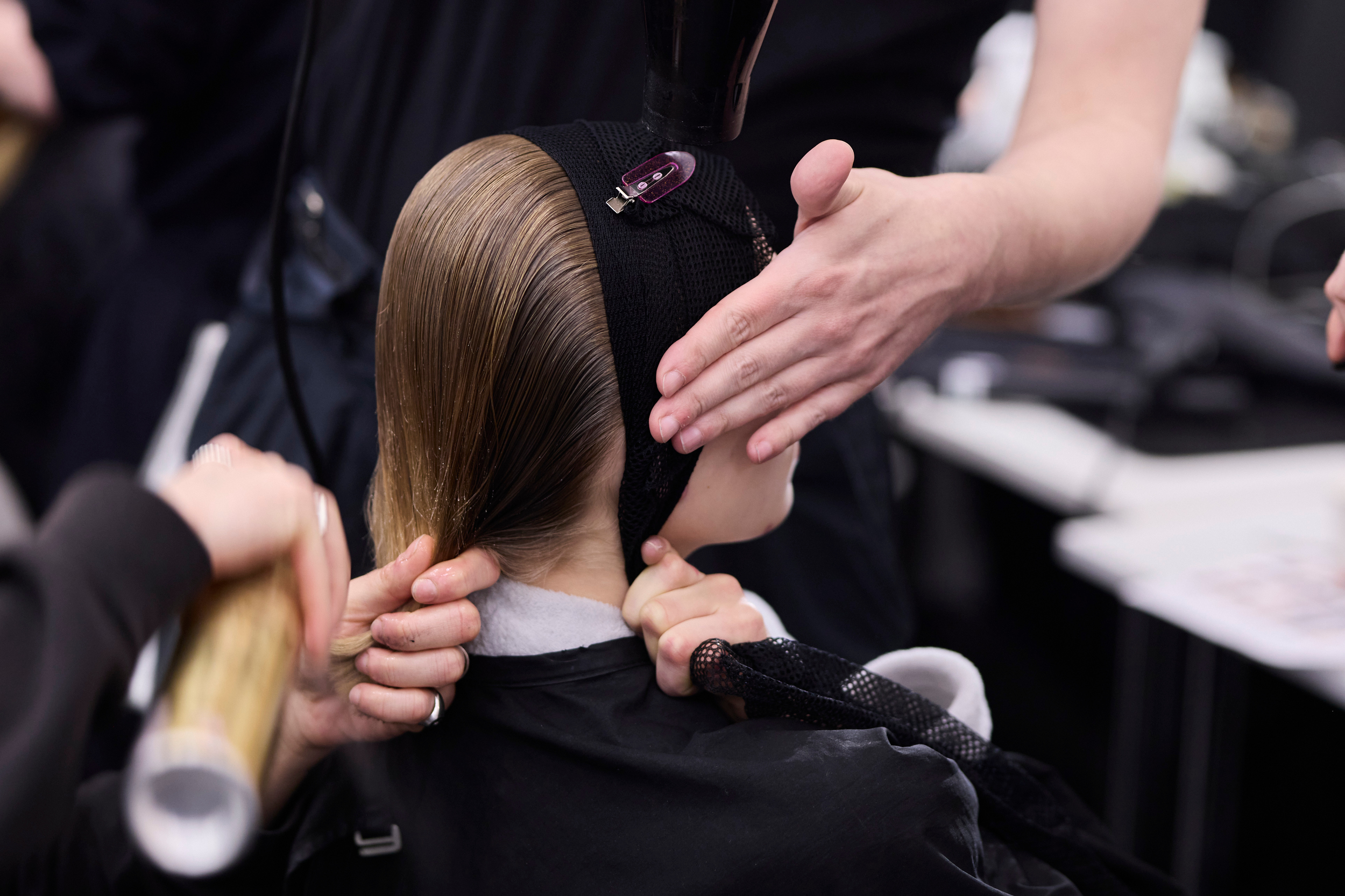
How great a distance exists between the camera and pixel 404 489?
2.35 feet

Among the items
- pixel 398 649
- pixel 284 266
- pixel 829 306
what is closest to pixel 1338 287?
pixel 829 306

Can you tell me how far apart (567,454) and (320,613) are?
24cm

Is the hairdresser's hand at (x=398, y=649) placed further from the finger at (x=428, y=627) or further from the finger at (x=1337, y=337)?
the finger at (x=1337, y=337)

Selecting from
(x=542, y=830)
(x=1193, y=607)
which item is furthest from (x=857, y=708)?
(x=1193, y=607)

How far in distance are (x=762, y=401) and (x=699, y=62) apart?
0.75 ft

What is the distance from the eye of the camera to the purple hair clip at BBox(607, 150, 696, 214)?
2.15 feet

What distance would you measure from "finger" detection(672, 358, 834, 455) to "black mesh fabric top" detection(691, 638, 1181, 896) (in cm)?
14

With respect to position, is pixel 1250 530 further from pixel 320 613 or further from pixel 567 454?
pixel 320 613

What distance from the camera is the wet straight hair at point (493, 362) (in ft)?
2.15

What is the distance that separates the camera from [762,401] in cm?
70

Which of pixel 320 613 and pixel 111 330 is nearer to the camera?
pixel 320 613

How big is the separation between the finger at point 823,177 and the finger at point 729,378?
83 mm

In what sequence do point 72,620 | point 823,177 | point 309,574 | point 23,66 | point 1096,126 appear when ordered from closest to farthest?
point 72,620, point 309,574, point 823,177, point 1096,126, point 23,66

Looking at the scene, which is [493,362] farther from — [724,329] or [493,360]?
[724,329]
